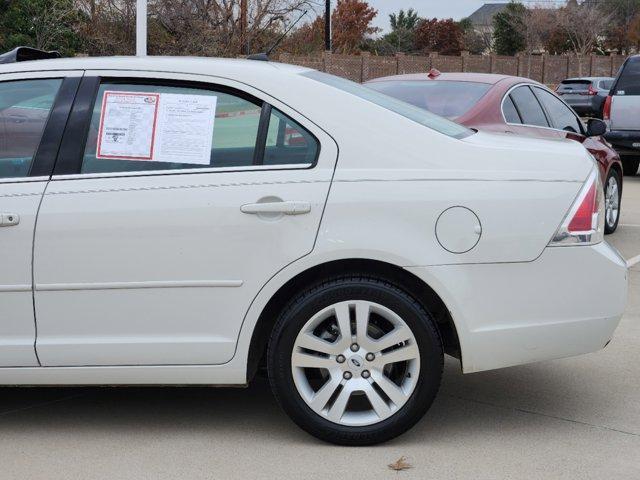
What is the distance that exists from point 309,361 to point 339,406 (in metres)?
0.22

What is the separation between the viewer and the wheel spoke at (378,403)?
13.2 feet

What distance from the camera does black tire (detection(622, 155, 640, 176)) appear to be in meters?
16.0

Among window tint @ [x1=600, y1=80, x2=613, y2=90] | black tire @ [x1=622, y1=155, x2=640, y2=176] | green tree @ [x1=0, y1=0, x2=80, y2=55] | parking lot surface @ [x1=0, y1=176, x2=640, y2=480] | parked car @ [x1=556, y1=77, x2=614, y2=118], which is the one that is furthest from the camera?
window tint @ [x1=600, y1=80, x2=613, y2=90]

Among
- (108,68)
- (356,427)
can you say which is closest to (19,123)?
(108,68)

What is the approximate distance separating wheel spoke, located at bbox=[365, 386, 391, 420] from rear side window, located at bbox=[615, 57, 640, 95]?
468 inches

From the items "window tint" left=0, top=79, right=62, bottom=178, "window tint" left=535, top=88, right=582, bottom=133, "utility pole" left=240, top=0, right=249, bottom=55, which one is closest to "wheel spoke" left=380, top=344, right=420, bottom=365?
"window tint" left=0, top=79, right=62, bottom=178

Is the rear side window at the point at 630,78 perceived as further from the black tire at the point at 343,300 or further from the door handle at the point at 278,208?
the door handle at the point at 278,208

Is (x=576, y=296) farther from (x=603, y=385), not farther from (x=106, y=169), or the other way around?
(x=106, y=169)

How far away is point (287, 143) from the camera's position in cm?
408

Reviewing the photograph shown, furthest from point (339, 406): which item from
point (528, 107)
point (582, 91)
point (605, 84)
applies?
point (605, 84)

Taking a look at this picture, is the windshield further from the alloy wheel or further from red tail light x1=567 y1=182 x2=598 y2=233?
the alloy wheel

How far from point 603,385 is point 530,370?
413 mm

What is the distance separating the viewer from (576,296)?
4035 mm

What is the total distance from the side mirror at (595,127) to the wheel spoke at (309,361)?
597 centimetres
